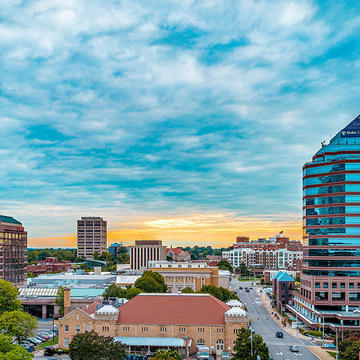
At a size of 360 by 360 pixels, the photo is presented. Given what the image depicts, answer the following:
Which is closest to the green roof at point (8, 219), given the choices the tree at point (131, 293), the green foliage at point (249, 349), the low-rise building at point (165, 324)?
the tree at point (131, 293)

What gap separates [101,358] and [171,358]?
10716 mm

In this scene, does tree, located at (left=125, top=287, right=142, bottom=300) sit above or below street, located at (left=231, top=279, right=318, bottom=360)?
above

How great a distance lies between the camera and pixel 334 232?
11875 cm

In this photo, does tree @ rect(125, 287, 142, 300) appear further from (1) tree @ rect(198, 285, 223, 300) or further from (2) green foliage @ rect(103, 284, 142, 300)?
(1) tree @ rect(198, 285, 223, 300)

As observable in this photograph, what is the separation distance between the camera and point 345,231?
117312 millimetres

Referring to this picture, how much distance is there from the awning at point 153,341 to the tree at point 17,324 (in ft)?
54.2

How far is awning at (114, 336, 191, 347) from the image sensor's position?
80.5 meters

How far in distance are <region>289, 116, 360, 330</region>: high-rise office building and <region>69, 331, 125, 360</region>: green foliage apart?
198 ft

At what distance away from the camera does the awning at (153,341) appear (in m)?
80.5

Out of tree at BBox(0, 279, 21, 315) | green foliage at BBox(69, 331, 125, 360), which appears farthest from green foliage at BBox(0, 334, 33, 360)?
tree at BBox(0, 279, 21, 315)

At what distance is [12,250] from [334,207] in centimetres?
11727

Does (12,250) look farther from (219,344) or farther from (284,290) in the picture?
(219,344)

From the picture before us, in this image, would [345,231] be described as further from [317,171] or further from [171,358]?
[171,358]

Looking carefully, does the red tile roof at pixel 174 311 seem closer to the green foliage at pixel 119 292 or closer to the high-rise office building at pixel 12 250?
the green foliage at pixel 119 292
